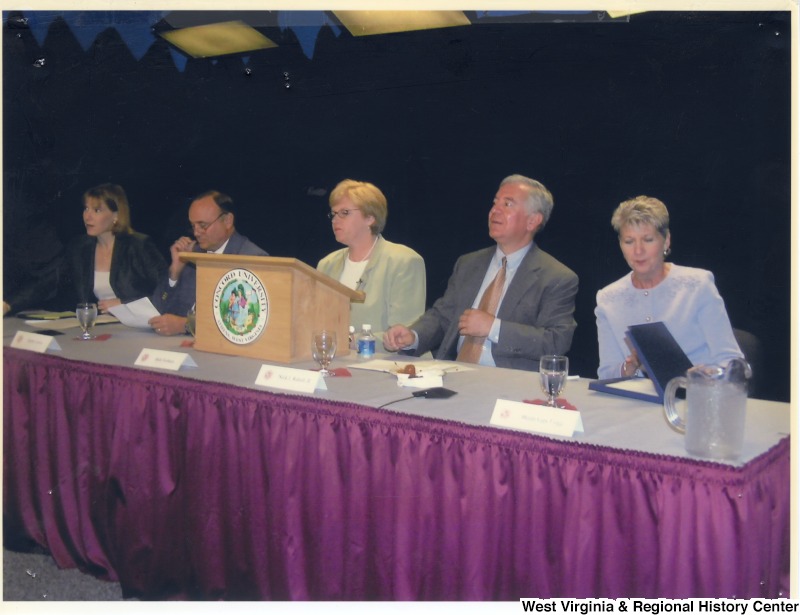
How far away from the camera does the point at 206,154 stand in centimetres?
379

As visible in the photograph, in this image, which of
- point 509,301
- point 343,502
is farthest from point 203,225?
point 343,502

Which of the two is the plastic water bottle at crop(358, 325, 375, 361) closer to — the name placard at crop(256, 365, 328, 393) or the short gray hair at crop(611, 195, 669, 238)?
the name placard at crop(256, 365, 328, 393)

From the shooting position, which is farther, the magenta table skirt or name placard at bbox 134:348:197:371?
name placard at bbox 134:348:197:371

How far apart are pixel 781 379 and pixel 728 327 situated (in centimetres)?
25

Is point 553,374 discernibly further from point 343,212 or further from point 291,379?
point 343,212

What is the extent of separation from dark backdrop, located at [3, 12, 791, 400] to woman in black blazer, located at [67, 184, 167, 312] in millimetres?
92

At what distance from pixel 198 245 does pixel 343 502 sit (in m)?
2.27

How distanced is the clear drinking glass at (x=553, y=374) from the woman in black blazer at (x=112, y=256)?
270cm

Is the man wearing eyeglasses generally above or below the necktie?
above

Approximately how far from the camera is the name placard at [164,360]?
212cm

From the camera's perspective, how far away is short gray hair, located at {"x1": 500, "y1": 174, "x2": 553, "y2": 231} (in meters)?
2.96

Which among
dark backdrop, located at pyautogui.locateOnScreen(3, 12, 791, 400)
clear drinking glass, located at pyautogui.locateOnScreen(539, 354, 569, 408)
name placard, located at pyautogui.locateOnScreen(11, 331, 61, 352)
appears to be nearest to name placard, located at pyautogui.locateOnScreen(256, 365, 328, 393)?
clear drinking glass, located at pyautogui.locateOnScreen(539, 354, 569, 408)

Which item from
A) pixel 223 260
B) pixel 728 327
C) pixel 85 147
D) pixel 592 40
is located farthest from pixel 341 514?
pixel 85 147

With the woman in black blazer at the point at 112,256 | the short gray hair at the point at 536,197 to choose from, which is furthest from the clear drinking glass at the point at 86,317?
the short gray hair at the point at 536,197
